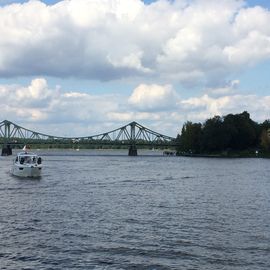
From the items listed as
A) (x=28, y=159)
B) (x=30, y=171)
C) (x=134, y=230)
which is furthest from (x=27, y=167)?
(x=134, y=230)

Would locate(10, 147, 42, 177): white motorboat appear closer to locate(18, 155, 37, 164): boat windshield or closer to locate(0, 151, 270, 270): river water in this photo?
locate(18, 155, 37, 164): boat windshield

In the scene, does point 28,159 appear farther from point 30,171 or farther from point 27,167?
point 30,171

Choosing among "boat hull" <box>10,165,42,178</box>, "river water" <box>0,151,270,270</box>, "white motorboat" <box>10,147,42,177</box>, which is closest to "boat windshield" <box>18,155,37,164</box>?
"white motorboat" <box>10,147,42,177</box>

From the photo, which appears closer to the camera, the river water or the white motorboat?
the river water

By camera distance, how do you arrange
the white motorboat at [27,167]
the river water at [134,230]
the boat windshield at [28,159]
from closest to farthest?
1. the river water at [134,230]
2. the white motorboat at [27,167]
3. the boat windshield at [28,159]

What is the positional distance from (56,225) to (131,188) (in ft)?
113

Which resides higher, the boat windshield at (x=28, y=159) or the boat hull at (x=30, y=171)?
the boat windshield at (x=28, y=159)

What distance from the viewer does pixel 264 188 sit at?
2921 inches

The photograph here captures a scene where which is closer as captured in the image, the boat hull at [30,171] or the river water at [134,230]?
the river water at [134,230]

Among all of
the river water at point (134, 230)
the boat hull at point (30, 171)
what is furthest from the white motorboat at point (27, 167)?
the river water at point (134, 230)

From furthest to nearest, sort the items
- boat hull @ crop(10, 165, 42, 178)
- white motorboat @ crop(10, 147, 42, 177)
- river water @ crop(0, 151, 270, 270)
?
white motorboat @ crop(10, 147, 42, 177)
boat hull @ crop(10, 165, 42, 178)
river water @ crop(0, 151, 270, 270)

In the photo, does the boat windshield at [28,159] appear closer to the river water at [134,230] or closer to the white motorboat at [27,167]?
the white motorboat at [27,167]

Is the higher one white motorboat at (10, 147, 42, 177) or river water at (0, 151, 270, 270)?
white motorboat at (10, 147, 42, 177)

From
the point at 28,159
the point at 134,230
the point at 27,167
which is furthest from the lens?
the point at 28,159
